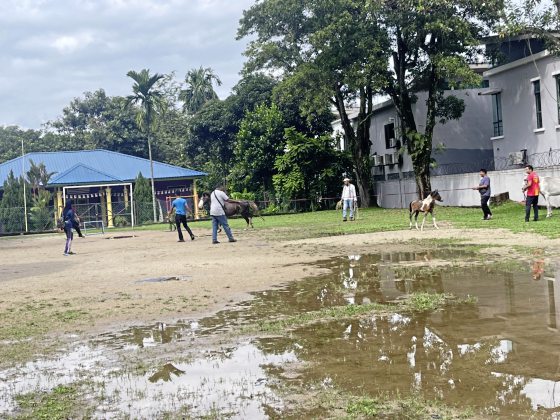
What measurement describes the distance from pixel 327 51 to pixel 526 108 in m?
9.61

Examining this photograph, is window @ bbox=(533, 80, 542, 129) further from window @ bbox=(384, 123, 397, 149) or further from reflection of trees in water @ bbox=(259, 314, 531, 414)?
reflection of trees in water @ bbox=(259, 314, 531, 414)

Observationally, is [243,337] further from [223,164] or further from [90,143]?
[90,143]

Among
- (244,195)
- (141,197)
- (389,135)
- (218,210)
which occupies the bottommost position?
(218,210)

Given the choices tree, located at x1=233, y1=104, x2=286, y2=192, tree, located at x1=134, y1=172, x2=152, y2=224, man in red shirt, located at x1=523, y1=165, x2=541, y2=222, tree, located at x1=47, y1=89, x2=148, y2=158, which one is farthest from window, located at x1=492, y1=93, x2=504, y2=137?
tree, located at x1=47, y1=89, x2=148, y2=158

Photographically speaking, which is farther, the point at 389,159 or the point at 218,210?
the point at 389,159

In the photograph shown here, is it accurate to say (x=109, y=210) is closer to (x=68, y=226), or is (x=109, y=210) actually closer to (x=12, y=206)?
(x=12, y=206)

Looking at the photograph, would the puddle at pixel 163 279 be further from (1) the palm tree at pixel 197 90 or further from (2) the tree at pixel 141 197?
(1) the palm tree at pixel 197 90

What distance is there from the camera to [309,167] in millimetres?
42219

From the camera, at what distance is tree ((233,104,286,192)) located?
44.6 meters

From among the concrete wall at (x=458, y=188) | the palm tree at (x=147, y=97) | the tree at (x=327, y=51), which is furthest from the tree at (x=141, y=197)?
the concrete wall at (x=458, y=188)

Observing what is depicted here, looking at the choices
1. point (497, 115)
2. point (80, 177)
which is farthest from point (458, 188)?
point (80, 177)

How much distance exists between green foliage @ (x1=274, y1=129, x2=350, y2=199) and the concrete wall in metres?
2.88

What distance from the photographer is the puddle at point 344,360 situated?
4.60 metres

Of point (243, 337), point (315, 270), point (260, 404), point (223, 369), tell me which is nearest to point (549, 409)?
point (260, 404)
